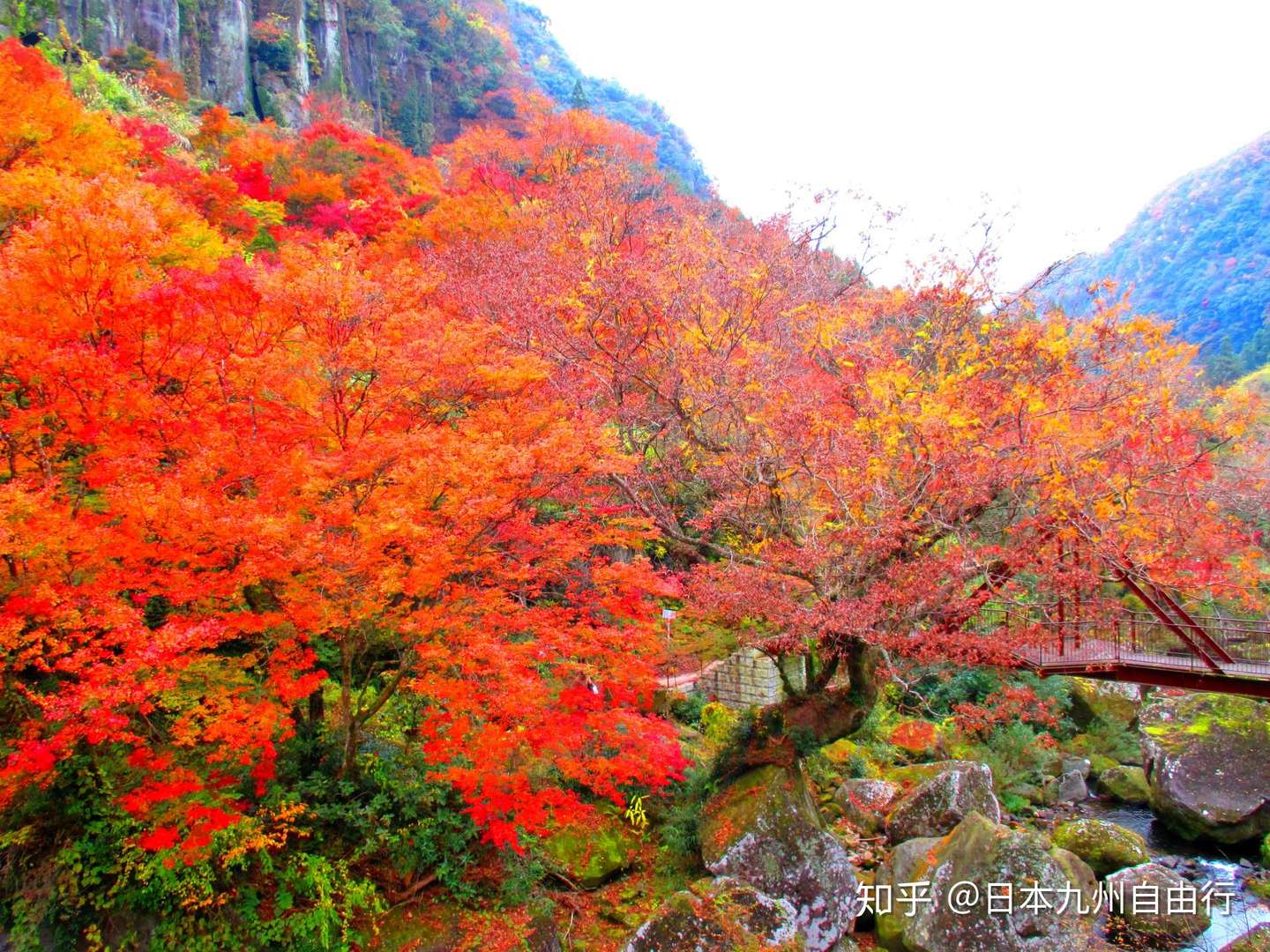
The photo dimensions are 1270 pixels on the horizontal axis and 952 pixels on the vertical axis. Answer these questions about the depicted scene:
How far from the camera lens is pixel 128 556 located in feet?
23.9

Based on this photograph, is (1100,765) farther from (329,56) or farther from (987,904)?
(329,56)

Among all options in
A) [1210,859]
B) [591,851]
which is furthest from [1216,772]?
[591,851]

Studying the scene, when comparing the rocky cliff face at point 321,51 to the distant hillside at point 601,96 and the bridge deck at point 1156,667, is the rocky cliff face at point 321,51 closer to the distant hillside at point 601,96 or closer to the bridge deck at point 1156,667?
the distant hillside at point 601,96

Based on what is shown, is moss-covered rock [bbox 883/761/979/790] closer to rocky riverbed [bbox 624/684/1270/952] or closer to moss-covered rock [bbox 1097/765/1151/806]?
rocky riverbed [bbox 624/684/1270/952]

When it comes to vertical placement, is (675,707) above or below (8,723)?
below

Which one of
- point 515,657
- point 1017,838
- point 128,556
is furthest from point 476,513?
point 1017,838

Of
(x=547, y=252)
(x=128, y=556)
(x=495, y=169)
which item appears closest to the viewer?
(x=128, y=556)

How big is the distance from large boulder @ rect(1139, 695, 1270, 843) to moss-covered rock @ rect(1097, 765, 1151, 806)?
17.0 inches

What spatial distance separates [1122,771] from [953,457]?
1204cm

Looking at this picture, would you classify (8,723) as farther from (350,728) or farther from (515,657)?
(515,657)

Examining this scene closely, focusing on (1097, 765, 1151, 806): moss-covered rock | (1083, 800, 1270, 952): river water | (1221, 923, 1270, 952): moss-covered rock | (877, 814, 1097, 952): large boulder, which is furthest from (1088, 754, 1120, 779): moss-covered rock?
(877, 814, 1097, 952): large boulder

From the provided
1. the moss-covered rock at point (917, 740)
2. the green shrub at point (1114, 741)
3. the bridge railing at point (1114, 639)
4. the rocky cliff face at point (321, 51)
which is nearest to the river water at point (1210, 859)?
the green shrub at point (1114, 741)

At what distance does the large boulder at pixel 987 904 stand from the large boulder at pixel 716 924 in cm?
194

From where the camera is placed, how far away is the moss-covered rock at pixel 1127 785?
613 inches
